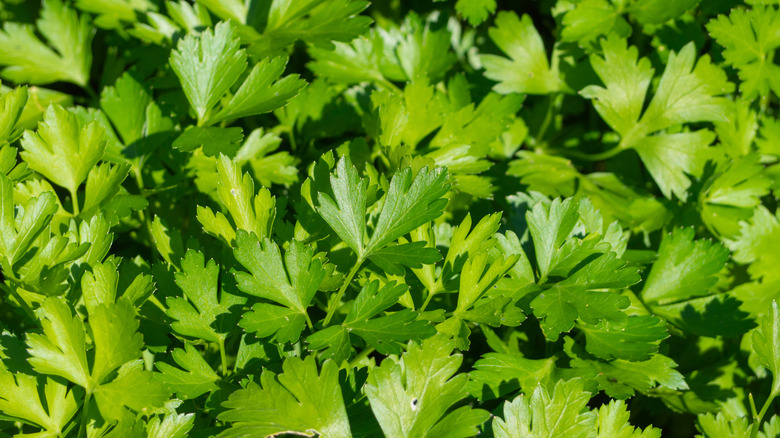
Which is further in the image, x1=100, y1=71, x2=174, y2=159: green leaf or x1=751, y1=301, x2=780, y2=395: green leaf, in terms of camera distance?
x1=100, y1=71, x2=174, y2=159: green leaf

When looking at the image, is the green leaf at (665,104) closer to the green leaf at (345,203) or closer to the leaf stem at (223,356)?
the green leaf at (345,203)

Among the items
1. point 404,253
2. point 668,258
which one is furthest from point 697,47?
point 404,253

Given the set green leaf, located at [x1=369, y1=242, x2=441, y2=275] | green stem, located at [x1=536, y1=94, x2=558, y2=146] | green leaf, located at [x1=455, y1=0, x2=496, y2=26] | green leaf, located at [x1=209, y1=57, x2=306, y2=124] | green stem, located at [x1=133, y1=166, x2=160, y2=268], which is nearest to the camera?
green leaf, located at [x1=369, y1=242, x2=441, y2=275]

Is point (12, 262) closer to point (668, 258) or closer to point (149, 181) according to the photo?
point (149, 181)

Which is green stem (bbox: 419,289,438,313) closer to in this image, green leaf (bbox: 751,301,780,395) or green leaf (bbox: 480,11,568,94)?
green leaf (bbox: 751,301,780,395)

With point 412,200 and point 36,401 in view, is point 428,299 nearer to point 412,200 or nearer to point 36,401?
point 412,200

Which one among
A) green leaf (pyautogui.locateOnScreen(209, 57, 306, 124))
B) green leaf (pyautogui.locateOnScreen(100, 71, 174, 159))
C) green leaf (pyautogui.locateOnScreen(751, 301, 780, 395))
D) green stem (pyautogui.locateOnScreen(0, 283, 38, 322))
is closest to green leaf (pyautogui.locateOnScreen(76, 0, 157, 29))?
green leaf (pyautogui.locateOnScreen(100, 71, 174, 159))
